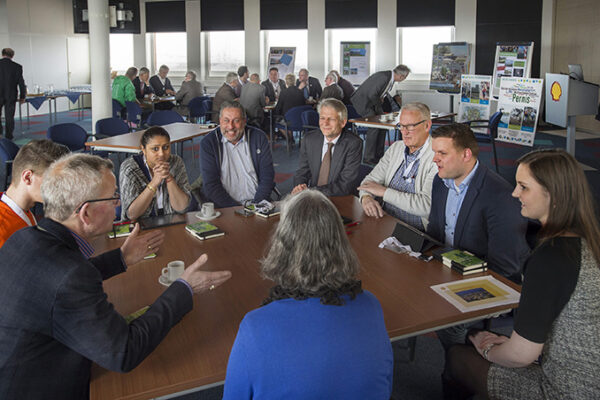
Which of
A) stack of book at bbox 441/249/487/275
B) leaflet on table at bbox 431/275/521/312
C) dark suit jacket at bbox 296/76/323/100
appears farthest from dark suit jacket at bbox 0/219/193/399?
dark suit jacket at bbox 296/76/323/100

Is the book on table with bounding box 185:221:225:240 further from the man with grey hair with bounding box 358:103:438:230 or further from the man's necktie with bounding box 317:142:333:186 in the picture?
the man's necktie with bounding box 317:142:333:186

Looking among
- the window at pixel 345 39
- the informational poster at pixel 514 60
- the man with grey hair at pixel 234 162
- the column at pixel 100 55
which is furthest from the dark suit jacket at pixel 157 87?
the man with grey hair at pixel 234 162

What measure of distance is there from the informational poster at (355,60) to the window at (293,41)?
133cm

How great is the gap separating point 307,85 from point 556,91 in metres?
6.50

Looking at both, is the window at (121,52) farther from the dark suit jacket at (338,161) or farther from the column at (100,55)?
the dark suit jacket at (338,161)

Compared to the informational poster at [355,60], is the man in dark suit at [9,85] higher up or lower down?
lower down

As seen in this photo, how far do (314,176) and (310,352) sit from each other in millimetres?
3062

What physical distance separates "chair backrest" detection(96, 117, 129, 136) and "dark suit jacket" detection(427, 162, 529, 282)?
5369 millimetres

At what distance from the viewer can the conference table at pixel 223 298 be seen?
5.02 feet

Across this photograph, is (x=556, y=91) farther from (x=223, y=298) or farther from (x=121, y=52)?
(x=121, y=52)

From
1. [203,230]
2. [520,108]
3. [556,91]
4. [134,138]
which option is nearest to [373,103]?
[520,108]

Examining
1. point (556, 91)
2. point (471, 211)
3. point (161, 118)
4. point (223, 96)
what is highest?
point (223, 96)

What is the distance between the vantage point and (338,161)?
410 cm

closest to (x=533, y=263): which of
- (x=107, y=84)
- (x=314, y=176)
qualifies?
(x=314, y=176)
